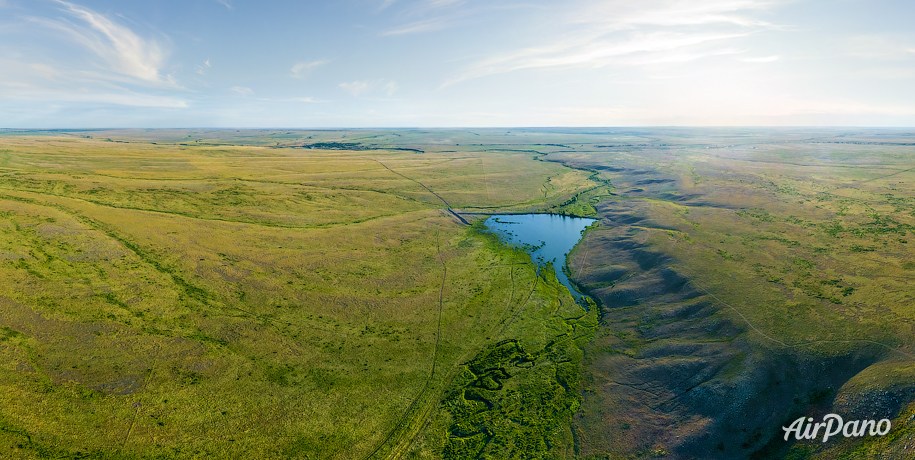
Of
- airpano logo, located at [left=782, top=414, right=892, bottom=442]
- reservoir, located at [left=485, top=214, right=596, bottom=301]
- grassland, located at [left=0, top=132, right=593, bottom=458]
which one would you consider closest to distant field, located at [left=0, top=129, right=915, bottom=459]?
grassland, located at [left=0, top=132, right=593, bottom=458]

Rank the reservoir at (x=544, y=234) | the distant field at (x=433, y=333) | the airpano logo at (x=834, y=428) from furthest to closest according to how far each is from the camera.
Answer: the reservoir at (x=544, y=234) → the distant field at (x=433, y=333) → the airpano logo at (x=834, y=428)

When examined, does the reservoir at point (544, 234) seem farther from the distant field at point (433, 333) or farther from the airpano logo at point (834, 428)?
the airpano logo at point (834, 428)

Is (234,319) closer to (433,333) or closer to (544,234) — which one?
(433,333)

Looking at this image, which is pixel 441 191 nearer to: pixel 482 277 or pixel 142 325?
pixel 482 277

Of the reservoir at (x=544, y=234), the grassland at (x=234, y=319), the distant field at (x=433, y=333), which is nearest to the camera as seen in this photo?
the distant field at (x=433, y=333)

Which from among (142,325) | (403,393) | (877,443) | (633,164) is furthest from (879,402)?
(633,164)

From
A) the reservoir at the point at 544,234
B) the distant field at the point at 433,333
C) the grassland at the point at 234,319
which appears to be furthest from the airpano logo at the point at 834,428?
the reservoir at the point at 544,234
